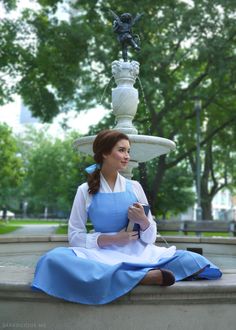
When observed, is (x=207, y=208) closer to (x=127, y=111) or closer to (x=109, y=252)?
(x=127, y=111)

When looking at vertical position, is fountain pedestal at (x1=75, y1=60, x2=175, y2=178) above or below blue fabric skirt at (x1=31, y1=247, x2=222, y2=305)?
above

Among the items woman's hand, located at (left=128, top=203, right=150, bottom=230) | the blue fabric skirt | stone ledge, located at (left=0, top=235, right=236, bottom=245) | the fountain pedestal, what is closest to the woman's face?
woman's hand, located at (left=128, top=203, right=150, bottom=230)

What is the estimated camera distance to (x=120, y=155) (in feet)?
12.4

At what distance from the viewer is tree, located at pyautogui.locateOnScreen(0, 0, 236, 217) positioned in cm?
1830

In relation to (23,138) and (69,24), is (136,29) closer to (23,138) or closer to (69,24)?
(69,24)

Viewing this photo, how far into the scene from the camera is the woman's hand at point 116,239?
361 cm

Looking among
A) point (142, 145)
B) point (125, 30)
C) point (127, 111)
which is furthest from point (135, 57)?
point (142, 145)

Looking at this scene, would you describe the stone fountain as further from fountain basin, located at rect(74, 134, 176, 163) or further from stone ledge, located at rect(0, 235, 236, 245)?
stone ledge, located at rect(0, 235, 236, 245)

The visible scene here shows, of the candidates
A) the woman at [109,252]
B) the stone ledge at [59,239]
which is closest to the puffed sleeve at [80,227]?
the woman at [109,252]

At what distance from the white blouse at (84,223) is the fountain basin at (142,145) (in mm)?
3460

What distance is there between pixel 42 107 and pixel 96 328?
1837cm

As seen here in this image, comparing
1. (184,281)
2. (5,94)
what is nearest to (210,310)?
(184,281)

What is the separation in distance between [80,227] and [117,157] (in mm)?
645

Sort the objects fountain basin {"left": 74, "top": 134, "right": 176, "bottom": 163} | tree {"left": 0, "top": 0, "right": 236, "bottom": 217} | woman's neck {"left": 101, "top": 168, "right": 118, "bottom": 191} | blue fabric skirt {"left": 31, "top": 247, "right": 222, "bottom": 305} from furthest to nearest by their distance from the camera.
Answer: tree {"left": 0, "top": 0, "right": 236, "bottom": 217}, fountain basin {"left": 74, "top": 134, "right": 176, "bottom": 163}, woman's neck {"left": 101, "top": 168, "right": 118, "bottom": 191}, blue fabric skirt {"left": 31, "top": 247, "right": 222, "bottom": 305}
